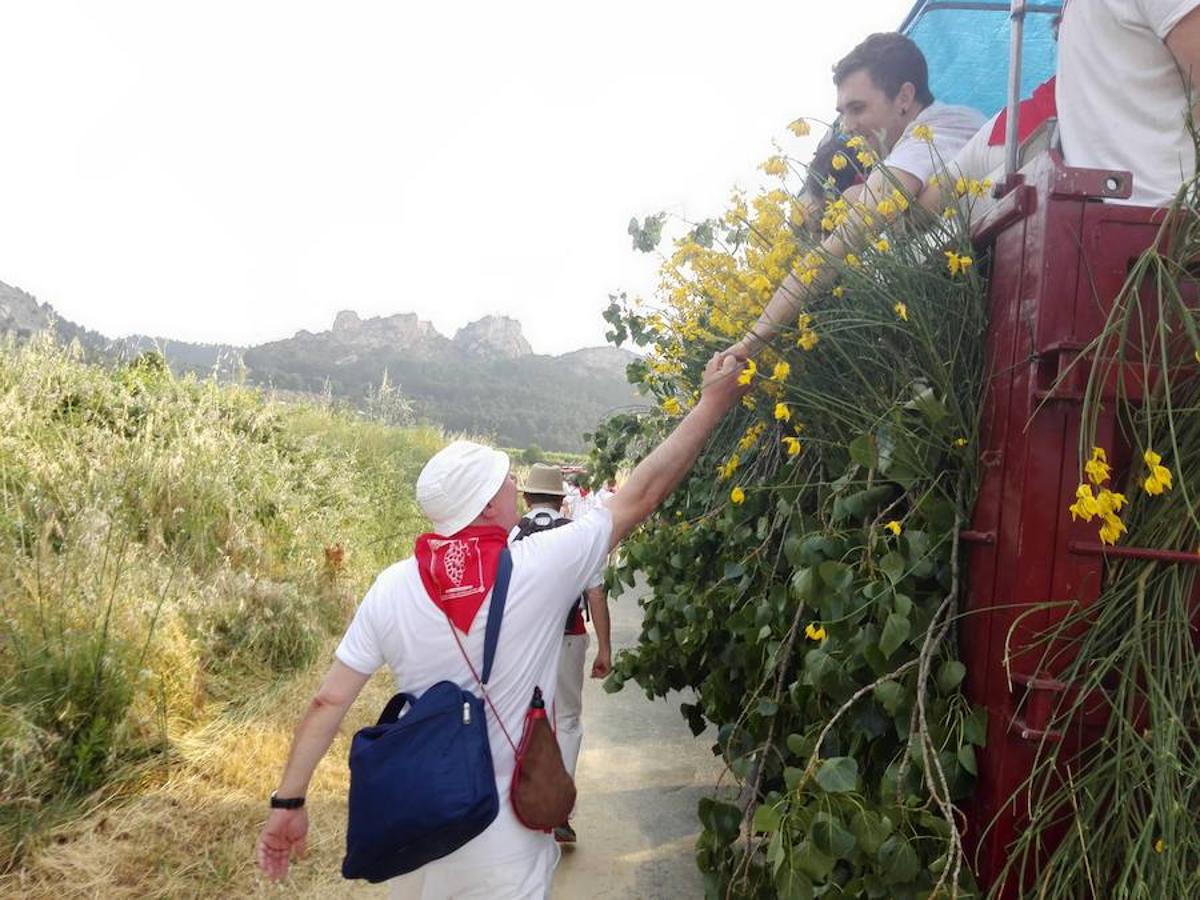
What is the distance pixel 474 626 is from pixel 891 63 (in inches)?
A: 90.4

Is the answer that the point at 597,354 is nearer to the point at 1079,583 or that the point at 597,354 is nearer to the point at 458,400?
the point at 458,400

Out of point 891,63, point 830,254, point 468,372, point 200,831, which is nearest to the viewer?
point 830,254

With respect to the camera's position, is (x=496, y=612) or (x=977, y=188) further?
(x=496, y=612)

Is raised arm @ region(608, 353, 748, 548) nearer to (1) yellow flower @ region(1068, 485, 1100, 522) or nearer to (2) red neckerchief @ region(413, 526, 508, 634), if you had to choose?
(2) red neckerchief @ region(413, 526, 508, 634)

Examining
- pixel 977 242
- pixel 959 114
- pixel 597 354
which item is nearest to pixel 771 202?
pixel 977 242

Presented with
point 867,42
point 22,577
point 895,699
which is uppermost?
point 867,42

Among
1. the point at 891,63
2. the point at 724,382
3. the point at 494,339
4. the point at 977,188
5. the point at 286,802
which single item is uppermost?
the point at 494,339

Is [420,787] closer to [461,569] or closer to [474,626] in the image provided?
[474,626]

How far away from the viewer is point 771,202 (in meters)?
2.26

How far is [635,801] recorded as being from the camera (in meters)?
4.54

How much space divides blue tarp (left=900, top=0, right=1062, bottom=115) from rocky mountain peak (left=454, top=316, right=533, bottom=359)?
8432 cm

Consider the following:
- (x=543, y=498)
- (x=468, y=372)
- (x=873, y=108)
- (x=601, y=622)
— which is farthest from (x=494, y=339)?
(x=873, y=108)

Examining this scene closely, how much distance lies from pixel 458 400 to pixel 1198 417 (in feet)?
197

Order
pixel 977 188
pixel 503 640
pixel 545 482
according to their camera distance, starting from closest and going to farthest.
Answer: pixel 977 188, pixel 503 640, pixel 545 482
